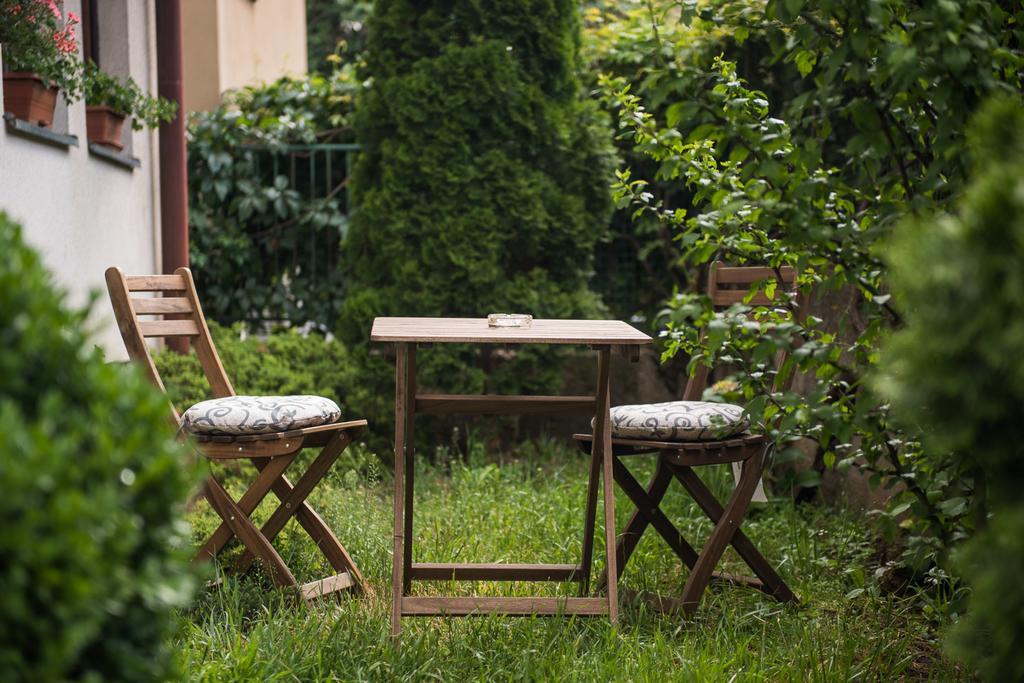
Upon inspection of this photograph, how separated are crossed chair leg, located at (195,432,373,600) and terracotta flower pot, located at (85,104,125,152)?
7.94 feet

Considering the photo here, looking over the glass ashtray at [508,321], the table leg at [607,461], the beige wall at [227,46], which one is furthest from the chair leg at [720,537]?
the beige wall at [227,46]

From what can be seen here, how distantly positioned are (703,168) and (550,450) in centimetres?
348

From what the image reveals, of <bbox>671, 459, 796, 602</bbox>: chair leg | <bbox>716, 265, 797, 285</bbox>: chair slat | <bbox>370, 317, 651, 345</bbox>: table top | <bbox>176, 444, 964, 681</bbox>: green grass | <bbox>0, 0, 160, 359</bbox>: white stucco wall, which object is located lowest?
<bbox>176, 444, 964, 681</bbox>: green grass

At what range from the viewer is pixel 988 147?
1766mm

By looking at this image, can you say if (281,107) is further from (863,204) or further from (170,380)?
(863,204)

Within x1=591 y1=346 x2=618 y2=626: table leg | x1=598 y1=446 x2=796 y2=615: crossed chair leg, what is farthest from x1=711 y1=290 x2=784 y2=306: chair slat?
x1=591 y1=346 x2=618 y2=626: table leg

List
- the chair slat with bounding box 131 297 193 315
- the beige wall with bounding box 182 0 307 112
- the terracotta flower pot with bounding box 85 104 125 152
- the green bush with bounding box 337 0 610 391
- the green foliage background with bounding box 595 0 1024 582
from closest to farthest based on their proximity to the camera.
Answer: the green foliage background with bounding box 595 0 1024 582
the chair slat with bounding box 131 297 193 315
the terracotta flower pot with bounding box 85 104 125 152
the green bush with bounding box 337 0 610 391
the beige wall with bounding box 182 0 307 112

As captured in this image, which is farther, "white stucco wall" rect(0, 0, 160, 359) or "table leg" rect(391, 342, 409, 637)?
"white stucco wall" rect(0, 0, 160, 359)

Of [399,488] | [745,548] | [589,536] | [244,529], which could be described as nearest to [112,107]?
[244,529]

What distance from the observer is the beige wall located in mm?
9602

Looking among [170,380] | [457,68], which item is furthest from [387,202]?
[170,380]

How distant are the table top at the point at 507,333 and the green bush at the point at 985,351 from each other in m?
1.62

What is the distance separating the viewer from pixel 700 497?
3883mm

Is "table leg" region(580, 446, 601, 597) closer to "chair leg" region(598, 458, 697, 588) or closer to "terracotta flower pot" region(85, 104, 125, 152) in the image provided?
"chair leg" region(598, 458, 697, 588)
